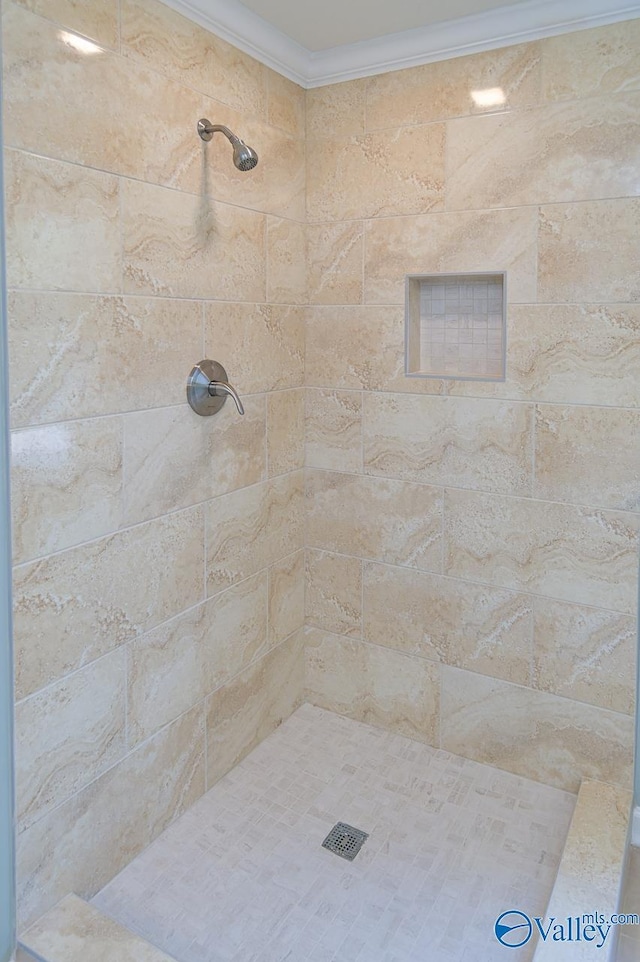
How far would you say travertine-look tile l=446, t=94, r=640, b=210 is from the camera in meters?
1.71

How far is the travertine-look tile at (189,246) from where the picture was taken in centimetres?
158

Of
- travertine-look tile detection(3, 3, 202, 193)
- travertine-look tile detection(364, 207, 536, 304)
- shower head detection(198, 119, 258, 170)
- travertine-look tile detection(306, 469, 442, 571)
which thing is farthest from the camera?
travertine-look tile detection(306, 469, 442, 571)

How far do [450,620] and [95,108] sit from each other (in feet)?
5.14

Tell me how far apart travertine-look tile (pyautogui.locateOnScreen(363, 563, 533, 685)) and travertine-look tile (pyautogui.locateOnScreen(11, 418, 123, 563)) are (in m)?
0.92

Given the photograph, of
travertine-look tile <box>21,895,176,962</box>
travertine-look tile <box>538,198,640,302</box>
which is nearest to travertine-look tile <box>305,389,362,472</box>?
travertine-look tile <box>538,198,640,302</box>

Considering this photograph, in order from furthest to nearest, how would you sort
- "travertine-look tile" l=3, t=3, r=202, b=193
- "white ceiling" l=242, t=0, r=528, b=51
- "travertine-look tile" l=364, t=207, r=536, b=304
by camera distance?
"travertine-look tile" l=364, t=207, r=536, b=304 → "white ceiling" l=242, t=0, r=528, b=51 → "travertine-look tile" l=3, t=3, r=202, b=193

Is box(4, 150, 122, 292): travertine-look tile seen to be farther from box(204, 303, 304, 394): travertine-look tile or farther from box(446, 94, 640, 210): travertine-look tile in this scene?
box(446, 94, 640, 210): travertine-look tile

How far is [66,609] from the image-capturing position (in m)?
1.49

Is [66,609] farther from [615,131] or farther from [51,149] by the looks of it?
[615,131]

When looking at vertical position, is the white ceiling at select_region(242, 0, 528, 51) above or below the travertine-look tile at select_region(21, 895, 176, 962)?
above

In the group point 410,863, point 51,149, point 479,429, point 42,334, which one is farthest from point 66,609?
point 479,429

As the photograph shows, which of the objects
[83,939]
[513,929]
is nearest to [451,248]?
[513,929]

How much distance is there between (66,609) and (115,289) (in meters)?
0.68

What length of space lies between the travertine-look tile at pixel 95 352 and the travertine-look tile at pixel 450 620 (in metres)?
0.89
